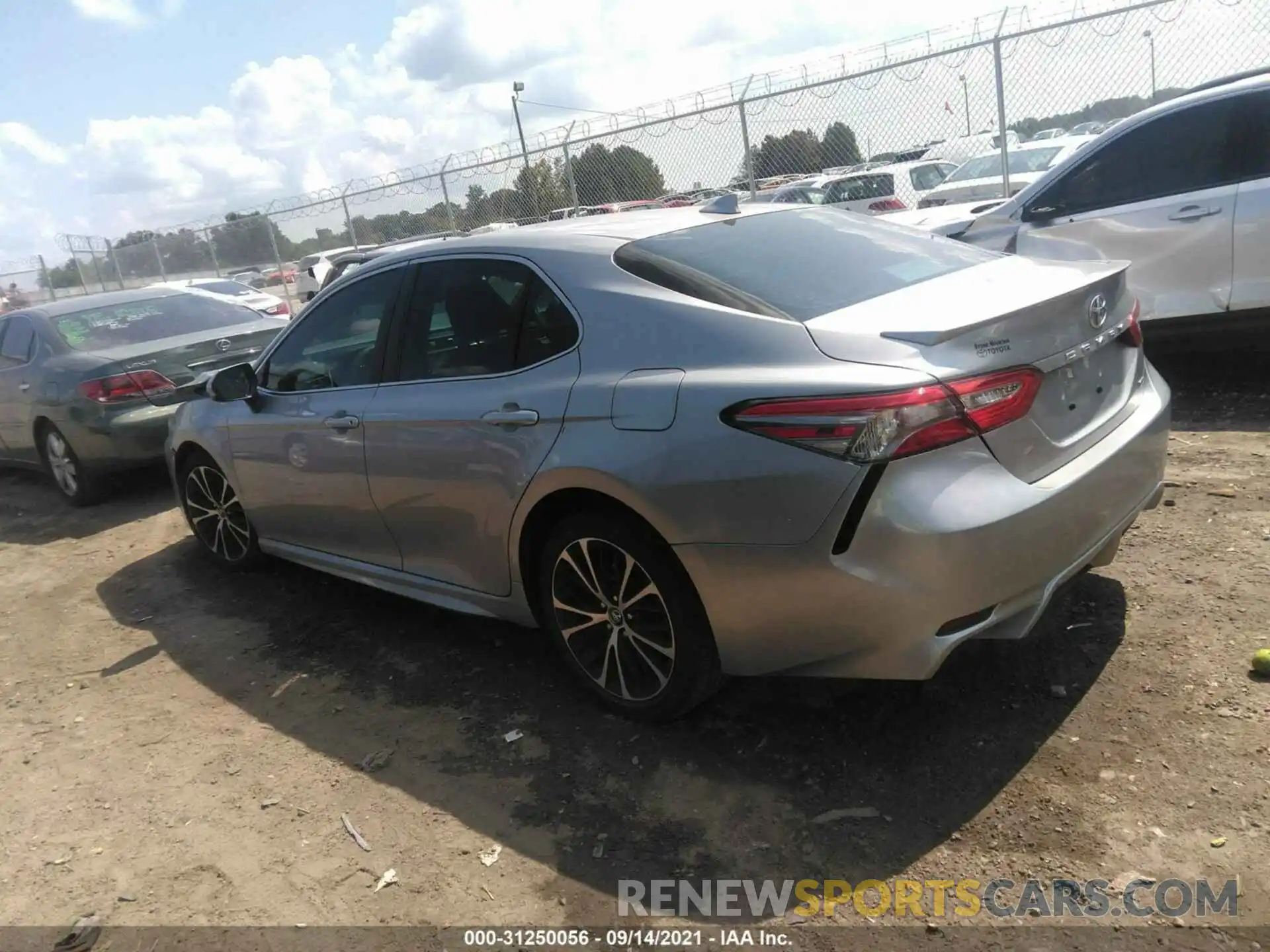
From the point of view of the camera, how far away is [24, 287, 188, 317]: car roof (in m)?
7.83

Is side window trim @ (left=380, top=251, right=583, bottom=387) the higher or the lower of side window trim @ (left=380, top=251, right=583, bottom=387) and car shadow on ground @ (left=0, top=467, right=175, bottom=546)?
the higher

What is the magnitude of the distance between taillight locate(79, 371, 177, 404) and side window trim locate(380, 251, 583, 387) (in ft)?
13.1

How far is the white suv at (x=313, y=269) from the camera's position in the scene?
19.6 m

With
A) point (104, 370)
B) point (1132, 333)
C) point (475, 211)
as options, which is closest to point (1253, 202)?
point (1132, 333)

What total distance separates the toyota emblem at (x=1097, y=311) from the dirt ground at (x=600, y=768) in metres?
1.11

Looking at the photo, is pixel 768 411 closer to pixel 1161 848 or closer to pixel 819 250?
pixel 819 250

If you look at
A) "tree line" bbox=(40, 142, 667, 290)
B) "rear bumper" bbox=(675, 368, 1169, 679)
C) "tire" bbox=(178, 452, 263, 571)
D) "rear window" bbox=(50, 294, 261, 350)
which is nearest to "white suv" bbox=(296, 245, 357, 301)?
"tree line" bbox=(40, 142, 667, 290)

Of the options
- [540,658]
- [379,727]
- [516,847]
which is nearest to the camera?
[516,847]

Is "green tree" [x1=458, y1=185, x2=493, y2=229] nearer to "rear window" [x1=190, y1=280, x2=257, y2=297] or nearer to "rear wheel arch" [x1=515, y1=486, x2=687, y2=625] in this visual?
"rear window" [x1=190, y1=280, x2=257, y2=297]

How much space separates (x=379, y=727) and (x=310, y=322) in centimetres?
194

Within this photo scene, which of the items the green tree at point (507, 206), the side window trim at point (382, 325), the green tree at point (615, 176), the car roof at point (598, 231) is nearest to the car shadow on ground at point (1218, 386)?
the car roof at point (598, 231)

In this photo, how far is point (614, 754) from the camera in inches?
127

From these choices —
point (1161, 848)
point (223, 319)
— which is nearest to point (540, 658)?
point (1161, 848)

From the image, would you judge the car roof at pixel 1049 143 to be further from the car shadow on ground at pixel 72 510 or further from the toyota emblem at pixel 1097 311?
the car shadow on ground at pixel 72 510
